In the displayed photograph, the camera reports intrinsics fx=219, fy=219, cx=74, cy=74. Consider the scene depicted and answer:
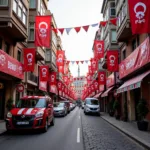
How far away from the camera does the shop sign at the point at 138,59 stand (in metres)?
12.4

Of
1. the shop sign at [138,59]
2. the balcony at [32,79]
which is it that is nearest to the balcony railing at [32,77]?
the balcony at [32,79]

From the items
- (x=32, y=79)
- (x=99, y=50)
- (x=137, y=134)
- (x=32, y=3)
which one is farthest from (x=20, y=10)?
(x=137, y=134)

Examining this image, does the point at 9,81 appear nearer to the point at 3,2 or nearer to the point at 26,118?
the point at 3,2

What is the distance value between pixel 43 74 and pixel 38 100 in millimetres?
13059

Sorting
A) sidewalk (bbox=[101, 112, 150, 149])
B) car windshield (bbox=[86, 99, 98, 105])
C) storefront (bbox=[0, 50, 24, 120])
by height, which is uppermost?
storefront (bbox=[0, 50, 24, 120])

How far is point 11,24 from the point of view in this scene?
16672mm

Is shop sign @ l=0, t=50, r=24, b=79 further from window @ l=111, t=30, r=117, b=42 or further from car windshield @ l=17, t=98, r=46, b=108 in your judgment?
window @ l=111, t=30, r=117, b=42

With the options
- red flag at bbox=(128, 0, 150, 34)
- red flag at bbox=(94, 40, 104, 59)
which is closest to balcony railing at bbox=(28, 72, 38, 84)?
red flag at bbox=(94, 40, 104, 59)

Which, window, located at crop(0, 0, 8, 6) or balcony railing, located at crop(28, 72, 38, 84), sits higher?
window, located at crop(0, 0, 8, 6)

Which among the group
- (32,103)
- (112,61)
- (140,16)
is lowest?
(32,103)

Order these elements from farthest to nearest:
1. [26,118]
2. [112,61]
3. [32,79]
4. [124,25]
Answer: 1. [32,79]
2. [112,61]
3. [124,25]
4. [26,118]

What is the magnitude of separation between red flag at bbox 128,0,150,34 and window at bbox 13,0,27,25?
33.9 ft

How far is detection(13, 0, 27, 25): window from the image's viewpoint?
18.5 meters

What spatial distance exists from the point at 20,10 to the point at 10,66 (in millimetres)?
6032
